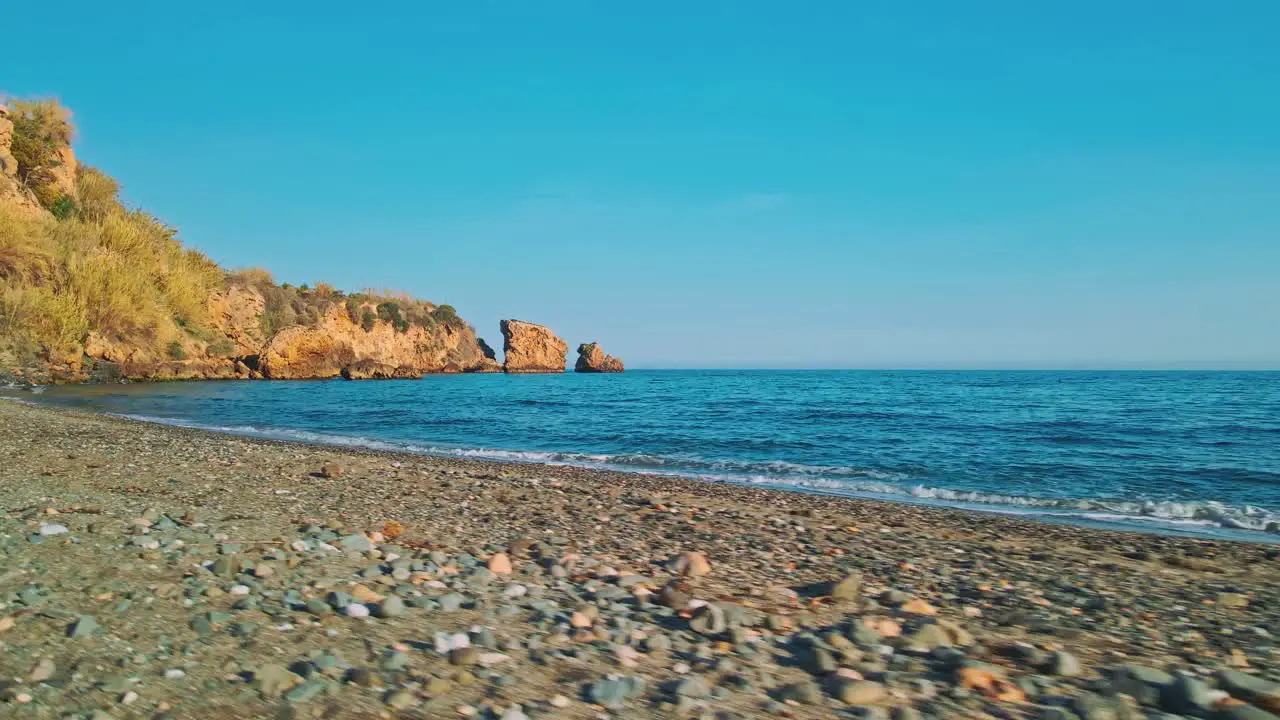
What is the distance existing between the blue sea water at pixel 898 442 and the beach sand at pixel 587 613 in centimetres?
337

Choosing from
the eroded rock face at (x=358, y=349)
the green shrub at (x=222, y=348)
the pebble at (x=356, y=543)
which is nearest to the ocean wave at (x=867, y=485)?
the pebble at (x=356, y=543)

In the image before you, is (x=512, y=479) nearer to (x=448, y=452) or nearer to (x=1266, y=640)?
(x=448, y=452)

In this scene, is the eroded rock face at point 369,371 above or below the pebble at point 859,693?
above

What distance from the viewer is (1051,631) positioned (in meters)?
4.25

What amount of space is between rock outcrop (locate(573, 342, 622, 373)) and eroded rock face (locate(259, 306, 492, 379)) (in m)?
25.5

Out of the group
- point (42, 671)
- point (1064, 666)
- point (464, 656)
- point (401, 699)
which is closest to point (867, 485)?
point (1064, 666)

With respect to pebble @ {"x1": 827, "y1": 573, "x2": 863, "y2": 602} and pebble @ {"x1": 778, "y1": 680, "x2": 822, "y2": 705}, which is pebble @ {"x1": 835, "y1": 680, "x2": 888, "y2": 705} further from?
pebble @ {"x1": 827, "y1": 573, "x2": 863, "y2": 602}

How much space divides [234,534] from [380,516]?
1641 millimetres

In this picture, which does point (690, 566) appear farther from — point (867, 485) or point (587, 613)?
point (867, 485)

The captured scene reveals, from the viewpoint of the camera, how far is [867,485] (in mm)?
12586

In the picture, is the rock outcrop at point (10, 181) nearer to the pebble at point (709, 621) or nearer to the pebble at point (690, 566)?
the pebble at point (690, 566)

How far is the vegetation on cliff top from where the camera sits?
3588 centimetres

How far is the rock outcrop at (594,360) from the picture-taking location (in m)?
133

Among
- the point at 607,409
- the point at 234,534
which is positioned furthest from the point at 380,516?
the point at 607,409
